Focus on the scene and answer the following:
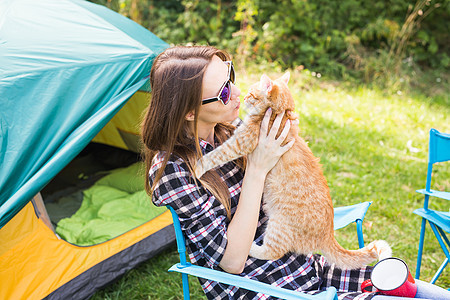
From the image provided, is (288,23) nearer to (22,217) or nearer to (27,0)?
(27,0)

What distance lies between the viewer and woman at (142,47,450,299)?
1403mm

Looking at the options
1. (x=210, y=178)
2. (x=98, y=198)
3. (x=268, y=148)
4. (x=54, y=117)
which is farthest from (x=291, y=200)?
(x=98, y=198)

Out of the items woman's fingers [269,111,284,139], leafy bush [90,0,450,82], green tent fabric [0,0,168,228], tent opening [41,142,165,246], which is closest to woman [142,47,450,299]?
woman's fingers [269,111,284,139]

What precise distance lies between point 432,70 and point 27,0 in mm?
6625

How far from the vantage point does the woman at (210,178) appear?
4.60 ft

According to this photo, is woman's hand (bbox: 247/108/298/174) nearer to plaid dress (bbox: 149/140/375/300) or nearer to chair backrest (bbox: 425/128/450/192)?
plaid dress (bbox: 149/140/375/300)

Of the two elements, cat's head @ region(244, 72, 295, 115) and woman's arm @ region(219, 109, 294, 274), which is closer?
woman's arm @ region(219, 109, 294, 274)

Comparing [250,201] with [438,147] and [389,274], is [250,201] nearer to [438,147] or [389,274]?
[389,274]

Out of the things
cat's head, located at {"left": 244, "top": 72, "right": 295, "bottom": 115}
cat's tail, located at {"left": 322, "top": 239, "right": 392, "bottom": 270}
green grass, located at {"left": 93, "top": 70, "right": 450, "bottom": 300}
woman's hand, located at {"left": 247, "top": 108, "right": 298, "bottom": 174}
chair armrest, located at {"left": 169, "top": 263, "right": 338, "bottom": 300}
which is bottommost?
green grass, located at {"left": 93, "top": 70, "right": 450, "bottom": 300}

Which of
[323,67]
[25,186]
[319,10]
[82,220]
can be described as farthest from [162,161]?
[319,10]

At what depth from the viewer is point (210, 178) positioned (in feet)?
4.91

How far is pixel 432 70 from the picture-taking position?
6.90 meters

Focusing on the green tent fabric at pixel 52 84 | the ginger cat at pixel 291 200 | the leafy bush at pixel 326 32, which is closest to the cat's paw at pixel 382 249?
the ginger cat at pixel 291 200

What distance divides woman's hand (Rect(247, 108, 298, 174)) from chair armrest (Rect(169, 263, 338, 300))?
1.34 feet
